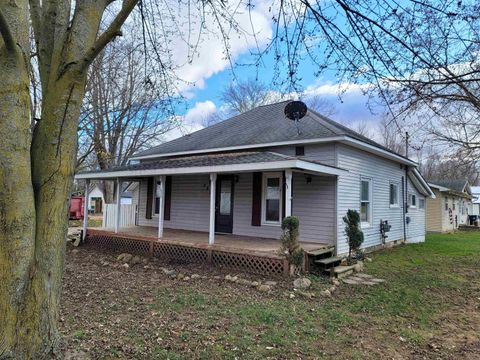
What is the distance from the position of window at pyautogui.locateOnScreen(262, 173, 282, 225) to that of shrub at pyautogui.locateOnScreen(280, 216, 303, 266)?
271 cm

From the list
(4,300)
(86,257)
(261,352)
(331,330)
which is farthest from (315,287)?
(86,257)

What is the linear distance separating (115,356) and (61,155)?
2.01 meters

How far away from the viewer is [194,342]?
385 centimetres

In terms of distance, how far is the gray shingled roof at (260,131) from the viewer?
1006cm

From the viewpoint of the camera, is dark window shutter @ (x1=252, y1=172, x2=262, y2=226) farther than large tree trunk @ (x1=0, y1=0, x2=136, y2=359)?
Yes

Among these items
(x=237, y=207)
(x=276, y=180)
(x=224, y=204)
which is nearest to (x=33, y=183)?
(x=276, y=180)

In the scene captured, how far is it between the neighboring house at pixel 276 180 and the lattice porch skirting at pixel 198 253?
Result: 47 centimetres

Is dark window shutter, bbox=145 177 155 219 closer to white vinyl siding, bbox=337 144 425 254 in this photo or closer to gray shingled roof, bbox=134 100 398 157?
gray shingled roof, bbox=134 100 398 157

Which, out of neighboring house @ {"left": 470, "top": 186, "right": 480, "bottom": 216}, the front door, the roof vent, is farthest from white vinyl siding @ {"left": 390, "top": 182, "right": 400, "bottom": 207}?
neighboring house @ {"left": 470, "top": 186, "right": 480, "bottom": 216}

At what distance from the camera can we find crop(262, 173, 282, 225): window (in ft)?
33.5

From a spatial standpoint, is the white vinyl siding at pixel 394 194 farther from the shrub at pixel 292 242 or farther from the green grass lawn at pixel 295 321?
the shrub at pixel 292 242

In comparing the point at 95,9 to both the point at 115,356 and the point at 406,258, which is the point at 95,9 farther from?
the point at 406,258

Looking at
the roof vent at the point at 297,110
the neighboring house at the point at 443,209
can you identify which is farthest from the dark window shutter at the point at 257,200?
the neighboring house at the point at 443,209

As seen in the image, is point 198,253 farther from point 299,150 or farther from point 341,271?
point 299,150
